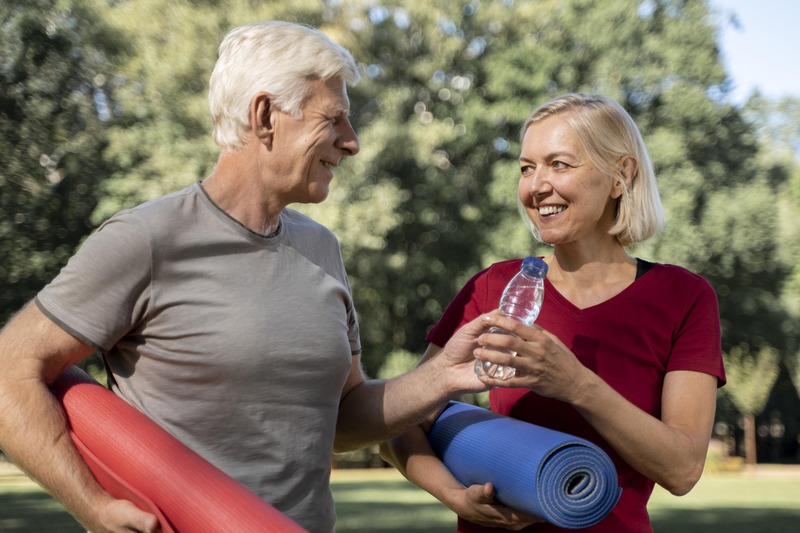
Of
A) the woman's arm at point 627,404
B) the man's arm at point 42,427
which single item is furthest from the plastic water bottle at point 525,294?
the man's arm at point 42,427

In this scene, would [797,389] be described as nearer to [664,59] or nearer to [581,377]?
[664,59]

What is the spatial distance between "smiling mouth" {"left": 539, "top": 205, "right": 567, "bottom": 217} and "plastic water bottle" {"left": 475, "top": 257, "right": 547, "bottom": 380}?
16cm

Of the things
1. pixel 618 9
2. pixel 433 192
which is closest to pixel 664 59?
pixel 618 9

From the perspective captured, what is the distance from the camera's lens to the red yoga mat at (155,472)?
2.27 meters

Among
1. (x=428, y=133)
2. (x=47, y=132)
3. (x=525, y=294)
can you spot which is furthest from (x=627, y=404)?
(x=428, y=133)

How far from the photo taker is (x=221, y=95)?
286 centimetres

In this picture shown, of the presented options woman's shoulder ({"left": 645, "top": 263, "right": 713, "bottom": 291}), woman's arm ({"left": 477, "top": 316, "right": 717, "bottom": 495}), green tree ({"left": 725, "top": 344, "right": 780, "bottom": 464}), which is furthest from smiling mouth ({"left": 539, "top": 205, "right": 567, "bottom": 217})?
green tree ({"left": 725, "top": 344, "right": 780, "bottom": 464})

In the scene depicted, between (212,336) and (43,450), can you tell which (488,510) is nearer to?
(212,336)

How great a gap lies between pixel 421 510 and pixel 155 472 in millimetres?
13987

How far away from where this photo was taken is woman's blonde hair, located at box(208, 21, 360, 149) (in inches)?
110

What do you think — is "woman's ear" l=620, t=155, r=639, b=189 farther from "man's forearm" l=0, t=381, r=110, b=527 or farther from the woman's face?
"man's forearm" l=0, t=381, r=110, b=527

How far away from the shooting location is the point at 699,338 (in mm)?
2844

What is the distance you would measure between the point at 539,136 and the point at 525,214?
0.29m

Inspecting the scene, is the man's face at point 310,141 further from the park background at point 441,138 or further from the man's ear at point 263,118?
the park background at point 441,138
